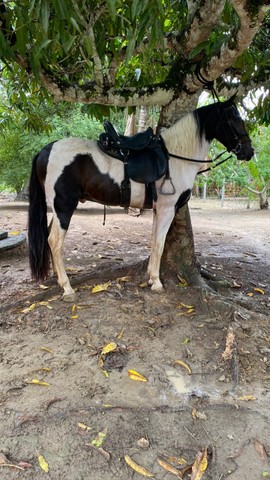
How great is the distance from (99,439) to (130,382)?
1.67 ft

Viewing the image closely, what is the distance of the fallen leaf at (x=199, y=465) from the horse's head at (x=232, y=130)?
2.68 m

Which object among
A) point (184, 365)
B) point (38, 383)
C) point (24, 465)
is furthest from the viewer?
point (184, 365)

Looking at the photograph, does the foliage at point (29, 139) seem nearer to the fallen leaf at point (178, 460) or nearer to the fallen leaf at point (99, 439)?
the fallen leaf at point (99, 439)

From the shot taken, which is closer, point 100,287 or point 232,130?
point 232,130

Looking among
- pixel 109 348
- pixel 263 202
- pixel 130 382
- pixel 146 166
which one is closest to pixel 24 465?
pixel 130 382

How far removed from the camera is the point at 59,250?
3.51 metres

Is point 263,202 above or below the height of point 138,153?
below

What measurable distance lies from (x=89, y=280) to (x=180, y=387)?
5.78ft

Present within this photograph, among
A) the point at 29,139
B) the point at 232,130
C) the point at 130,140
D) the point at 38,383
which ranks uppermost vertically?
the point at 29,139

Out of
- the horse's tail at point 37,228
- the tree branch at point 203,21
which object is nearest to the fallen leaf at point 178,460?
the horse's tail at point 37,228

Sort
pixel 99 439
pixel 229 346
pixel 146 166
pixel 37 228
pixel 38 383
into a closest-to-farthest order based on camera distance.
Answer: pixel 99 439 < pixel 38 383 < pixel 229 346 < pixel 146 166 < pixel 37 228

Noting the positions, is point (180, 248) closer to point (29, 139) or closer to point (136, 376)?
point (136, 376)

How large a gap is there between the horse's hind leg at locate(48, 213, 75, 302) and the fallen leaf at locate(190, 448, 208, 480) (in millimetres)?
1879

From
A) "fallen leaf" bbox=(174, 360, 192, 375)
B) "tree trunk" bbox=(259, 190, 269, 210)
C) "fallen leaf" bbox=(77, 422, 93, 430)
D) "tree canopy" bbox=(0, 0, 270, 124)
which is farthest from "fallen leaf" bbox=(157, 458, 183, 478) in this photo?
"tree trunk" bbox=(259, 190, 269, 210)
